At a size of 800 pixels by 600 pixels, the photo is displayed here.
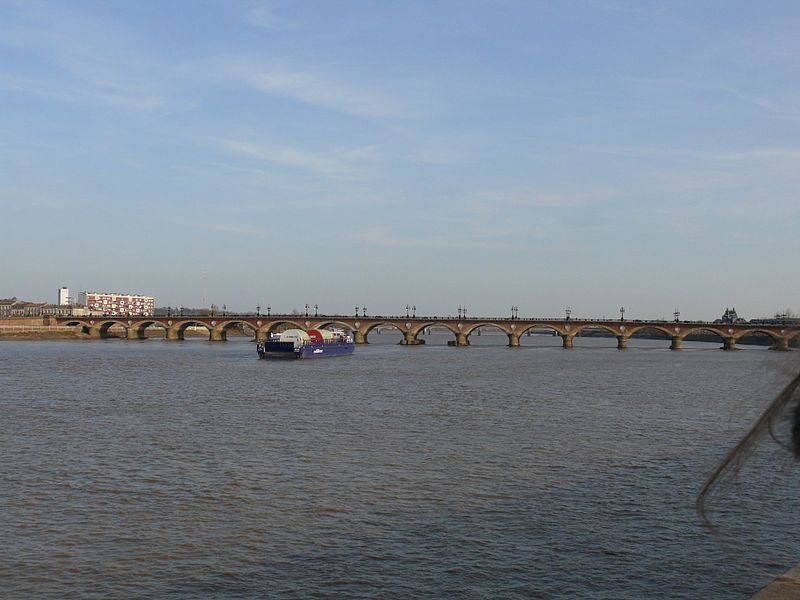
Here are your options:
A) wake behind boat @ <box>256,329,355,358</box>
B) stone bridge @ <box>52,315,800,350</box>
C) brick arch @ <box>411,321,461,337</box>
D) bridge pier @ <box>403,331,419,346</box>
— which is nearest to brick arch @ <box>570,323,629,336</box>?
stone bridge @ <box>52,315,800,350</box>

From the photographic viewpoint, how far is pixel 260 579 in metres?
17.7

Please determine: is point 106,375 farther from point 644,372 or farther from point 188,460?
point 644,372

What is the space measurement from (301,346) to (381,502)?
99765mm

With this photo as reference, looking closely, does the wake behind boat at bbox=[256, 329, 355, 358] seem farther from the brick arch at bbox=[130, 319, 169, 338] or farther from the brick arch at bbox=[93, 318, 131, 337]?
the brick arch at bbox=[93, 318, 131, 337]

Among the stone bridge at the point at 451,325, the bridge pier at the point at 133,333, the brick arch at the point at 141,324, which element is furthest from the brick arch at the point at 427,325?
the bridge pier at the point at 133,333

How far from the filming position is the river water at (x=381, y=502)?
58.1 ft

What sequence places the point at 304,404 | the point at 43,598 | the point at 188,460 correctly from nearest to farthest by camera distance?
the point at 43,598 → the point at 188,460 → the point at 304,404

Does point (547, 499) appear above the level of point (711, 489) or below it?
below

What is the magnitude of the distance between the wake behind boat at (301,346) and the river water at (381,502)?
226ft

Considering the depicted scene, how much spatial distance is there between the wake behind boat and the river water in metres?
68.8

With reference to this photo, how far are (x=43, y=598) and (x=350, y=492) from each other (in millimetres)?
11207

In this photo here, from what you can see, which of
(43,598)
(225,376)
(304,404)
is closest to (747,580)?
(43,598)

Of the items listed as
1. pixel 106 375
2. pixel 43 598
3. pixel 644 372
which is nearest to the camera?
pixel 43 598

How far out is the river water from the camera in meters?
17.7
